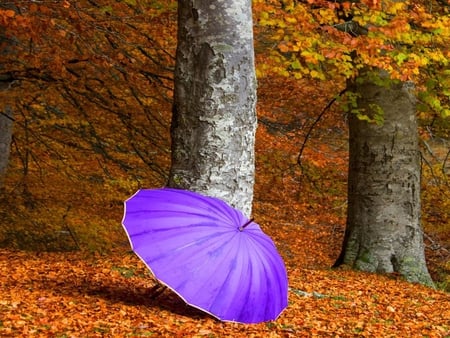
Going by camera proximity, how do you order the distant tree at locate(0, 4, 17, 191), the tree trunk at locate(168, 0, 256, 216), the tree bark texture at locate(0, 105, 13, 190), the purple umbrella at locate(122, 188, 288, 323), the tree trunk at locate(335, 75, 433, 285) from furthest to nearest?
1. the tree bark texture at locate(0, 105, 13, 190)
2. the tree trunk at locate(335, 75, 433, 285)
3. the distant tree at locate(0, 4, 17, 191)
4. the tree trunk at locate(168, 0, 256, 216)
5. the purple umbrella at locate(122, 188, 288, 323)

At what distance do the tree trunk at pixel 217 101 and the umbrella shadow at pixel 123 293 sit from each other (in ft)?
2.72

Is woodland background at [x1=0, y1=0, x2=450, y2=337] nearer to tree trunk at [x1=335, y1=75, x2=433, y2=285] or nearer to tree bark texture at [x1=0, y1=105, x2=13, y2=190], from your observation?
tree bark texture at [x1=0, y1=105, x2=13, y2=190]

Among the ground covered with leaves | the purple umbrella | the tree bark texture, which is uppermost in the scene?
the tree bark texture

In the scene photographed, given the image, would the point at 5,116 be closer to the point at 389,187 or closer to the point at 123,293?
the point at 123,293

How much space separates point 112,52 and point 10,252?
2.71m

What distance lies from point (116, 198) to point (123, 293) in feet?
17.4

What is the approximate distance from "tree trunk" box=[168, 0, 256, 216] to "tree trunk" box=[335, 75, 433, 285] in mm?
3548

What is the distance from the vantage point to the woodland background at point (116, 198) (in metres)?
4.39

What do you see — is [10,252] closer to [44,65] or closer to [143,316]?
[44,65]

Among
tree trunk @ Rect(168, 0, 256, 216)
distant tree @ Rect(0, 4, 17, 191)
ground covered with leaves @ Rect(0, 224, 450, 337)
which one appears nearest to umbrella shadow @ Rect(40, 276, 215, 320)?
ground covered with leaves @ Rect(0, 224, 450, 337)

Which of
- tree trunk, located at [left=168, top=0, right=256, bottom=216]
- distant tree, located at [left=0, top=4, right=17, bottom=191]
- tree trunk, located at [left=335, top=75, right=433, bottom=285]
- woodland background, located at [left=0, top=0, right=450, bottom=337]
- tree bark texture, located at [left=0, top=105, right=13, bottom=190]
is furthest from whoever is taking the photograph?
tree bark texture, located at [left=0, top=105, right=13, bottom=190]

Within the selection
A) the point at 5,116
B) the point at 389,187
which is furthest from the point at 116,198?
the point at 389,187

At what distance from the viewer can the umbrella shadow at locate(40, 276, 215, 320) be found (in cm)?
447

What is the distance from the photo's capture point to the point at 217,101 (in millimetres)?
4645
